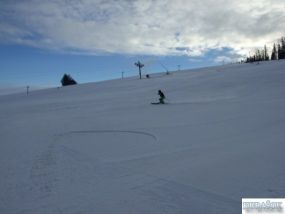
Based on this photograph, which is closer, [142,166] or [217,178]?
[217,178]

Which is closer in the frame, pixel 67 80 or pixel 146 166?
pixel 146 166

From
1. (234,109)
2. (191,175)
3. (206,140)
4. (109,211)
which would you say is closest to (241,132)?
(206,140)

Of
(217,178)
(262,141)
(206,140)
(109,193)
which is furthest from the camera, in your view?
(206,140)

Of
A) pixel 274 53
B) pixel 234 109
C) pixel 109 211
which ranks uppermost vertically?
pixel 274 53

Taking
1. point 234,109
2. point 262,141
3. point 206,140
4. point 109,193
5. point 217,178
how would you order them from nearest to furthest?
point 109,193 → point 217,178 → point 262,141 → point 206,140 → point 234,109

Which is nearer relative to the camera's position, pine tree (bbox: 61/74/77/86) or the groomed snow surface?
the groomed snow surface

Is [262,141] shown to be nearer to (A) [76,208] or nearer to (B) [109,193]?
(B) [109,193]

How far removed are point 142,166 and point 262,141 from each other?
12.3 feet

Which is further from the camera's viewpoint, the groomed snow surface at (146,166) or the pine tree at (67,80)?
the pine tree at (67,80)

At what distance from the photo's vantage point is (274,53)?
97938 mm

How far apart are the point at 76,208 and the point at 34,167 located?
9.72 ft

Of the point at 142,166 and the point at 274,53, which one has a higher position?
the point at 274,53

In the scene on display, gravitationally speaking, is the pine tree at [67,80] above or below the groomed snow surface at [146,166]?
above

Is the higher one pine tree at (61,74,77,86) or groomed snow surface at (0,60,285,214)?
pine tree at (61,74,77,86)
